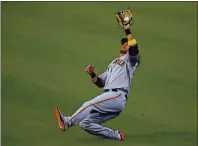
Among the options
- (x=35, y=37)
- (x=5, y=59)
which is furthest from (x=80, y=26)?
(x=5, y=59)

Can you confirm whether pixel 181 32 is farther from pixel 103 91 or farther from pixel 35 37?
pixel 35 37

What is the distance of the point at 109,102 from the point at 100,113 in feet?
0.48

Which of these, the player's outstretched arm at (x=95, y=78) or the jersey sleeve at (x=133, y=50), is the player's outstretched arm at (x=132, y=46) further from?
the player's outstretched arm at (x=95, y=78)

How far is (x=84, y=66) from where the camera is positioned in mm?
6109

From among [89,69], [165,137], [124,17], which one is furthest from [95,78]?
[165,137]

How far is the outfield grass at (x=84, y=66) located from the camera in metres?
5.95

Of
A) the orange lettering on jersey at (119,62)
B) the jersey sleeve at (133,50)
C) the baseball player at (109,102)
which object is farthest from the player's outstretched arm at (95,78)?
the jersey sleeve at (133,50)

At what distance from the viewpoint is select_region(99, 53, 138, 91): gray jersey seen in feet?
19.1

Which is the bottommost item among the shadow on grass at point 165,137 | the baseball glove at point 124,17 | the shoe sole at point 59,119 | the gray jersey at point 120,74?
the shadow on grass at point 165,137

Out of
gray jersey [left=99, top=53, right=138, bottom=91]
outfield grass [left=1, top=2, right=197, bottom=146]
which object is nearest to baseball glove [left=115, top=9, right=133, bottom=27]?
outfield grass [left=1, top=2, right=197, bottom=146]

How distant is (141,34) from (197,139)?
4.25 ft

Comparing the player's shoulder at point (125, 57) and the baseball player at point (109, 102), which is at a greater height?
the player's shoulder at point (125, 57)

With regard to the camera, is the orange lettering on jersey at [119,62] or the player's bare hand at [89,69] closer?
the orange lettering on jersey at [119,62]

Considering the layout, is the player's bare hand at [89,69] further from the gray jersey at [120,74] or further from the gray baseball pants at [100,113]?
the gray baseball pants at [100,113]
